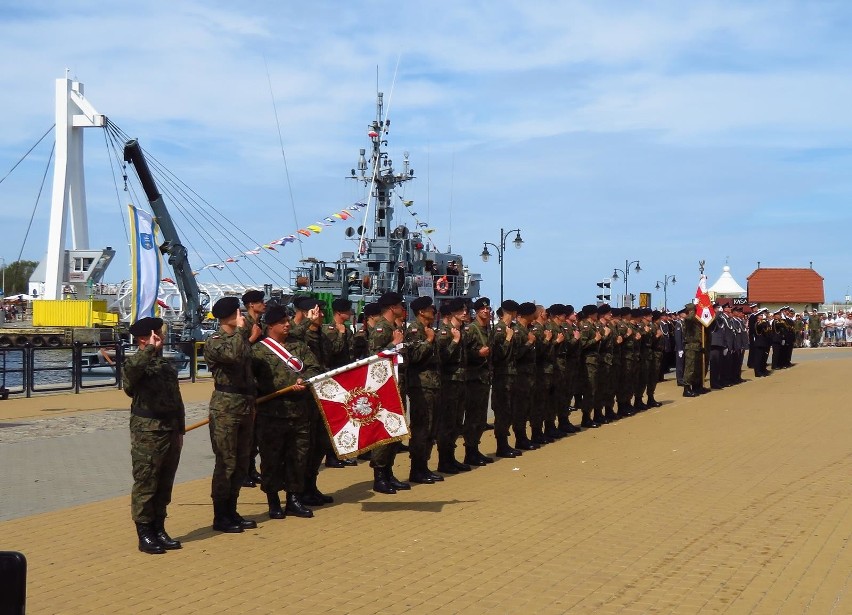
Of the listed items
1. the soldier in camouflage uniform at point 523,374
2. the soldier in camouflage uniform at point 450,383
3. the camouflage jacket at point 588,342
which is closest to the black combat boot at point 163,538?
the soldier in camouflage uniform at point 450,383

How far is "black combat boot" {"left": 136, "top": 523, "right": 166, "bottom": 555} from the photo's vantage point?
7.88 m

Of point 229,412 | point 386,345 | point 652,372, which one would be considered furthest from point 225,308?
point 652,372

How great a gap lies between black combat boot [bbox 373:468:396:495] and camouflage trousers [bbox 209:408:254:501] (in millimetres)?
2168

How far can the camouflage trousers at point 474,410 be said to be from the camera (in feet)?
40.2

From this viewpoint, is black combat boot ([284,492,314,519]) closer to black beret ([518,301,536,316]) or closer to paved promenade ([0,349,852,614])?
paved promenade ([0,349,852,614])

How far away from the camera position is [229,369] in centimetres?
861

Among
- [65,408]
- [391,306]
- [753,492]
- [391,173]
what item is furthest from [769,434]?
[391,173]

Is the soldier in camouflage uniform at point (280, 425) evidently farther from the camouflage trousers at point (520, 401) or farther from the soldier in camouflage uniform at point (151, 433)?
the camouflage trousers at point (520, 401)

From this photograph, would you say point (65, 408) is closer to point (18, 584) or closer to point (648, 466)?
point (648, 466)

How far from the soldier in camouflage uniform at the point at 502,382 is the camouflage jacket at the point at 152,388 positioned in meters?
5.75

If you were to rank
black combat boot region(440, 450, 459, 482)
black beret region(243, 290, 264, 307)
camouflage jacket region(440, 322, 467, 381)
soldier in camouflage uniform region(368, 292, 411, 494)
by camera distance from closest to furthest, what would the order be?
black beret region(243, 290, 264, 307) < soldier in camouflage uniform region(368, 292, 411, 494) < camouflage jacket region(440, 322, 467, 381) < black combat boot region(440, 450, 459, 482)

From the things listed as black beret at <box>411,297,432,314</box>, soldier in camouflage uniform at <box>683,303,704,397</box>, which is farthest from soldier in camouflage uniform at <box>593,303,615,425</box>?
black beret at <box>411,297,432,314</box>

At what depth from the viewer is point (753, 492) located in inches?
401

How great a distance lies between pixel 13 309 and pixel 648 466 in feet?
200
